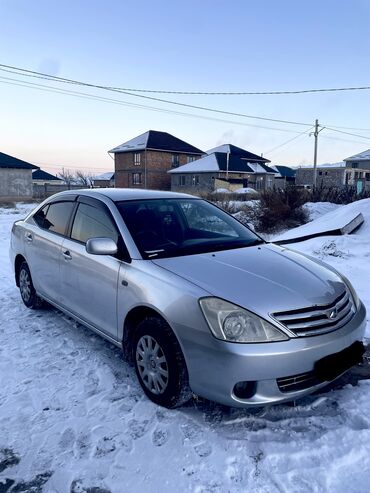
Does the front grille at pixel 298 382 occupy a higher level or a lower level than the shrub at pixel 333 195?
lower

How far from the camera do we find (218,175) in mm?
46844

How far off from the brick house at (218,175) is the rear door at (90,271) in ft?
133

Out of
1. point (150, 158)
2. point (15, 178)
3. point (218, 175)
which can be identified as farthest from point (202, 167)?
point (15, 178)

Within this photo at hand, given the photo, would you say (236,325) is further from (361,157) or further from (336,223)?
(361,157)

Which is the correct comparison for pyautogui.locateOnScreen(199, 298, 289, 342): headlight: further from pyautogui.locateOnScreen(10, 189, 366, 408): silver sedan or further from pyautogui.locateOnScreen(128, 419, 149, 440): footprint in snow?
pyautogui.locateOnScreen(128, 419, 149, 440): footprint in snow

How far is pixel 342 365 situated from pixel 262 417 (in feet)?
2.19

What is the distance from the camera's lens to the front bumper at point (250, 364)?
2.39 m

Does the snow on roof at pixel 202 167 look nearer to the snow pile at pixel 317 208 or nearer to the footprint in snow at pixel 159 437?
the snow pile at pixel 317 208

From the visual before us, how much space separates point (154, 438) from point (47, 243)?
8.58 feet

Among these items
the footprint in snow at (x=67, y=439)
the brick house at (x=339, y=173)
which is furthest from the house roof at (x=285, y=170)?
the footprint in snow at (x=67, y=439)

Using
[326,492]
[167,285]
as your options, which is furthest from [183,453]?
[167,285]

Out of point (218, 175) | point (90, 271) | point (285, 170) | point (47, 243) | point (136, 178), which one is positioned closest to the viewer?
point (90, 271)

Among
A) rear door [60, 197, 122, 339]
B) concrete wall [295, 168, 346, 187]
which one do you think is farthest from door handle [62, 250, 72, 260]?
concrete wall [295, 168, 346, 187]

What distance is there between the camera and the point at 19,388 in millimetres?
3209
